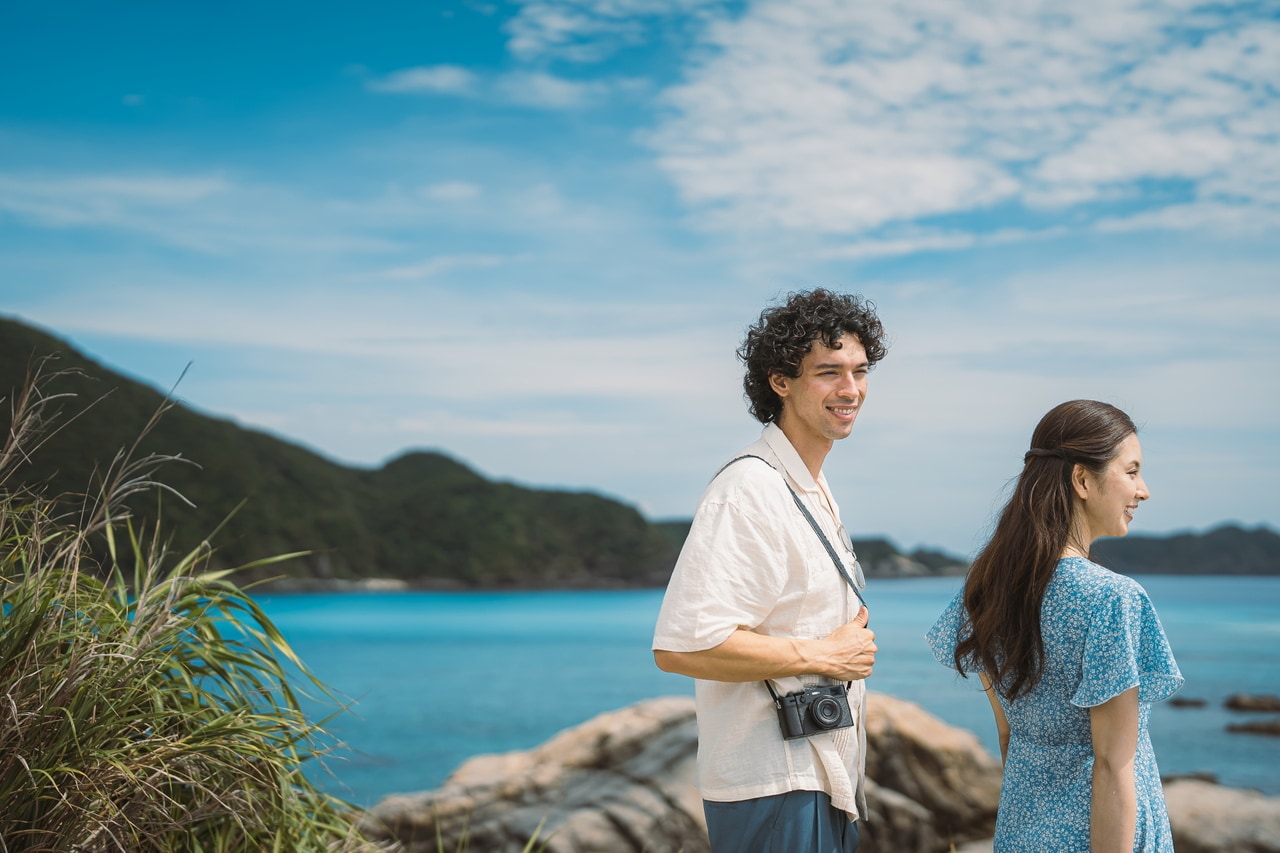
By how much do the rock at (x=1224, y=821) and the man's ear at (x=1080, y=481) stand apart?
592 cm

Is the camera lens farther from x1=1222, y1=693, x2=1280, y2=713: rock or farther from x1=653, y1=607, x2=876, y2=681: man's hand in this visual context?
x1=1222, y1=693, x2=1280, y2=713: rock

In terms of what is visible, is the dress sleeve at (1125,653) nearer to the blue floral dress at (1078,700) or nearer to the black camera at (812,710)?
the blue floral dress at (1078,700)

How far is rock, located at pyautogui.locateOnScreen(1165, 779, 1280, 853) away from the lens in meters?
6.98

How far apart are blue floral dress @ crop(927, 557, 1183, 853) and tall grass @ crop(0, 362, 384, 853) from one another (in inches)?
84.1

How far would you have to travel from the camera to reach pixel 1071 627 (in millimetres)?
2268

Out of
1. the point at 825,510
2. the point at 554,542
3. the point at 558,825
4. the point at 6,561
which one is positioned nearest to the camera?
the point at 825,510

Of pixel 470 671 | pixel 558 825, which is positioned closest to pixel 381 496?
pixel 470 671

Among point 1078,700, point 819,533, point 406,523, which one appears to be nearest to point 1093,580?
point 1078,700

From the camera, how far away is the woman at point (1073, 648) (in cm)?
218

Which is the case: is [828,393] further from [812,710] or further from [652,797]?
[652,797]

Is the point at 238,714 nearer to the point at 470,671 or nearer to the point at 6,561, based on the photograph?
the point at 6,561

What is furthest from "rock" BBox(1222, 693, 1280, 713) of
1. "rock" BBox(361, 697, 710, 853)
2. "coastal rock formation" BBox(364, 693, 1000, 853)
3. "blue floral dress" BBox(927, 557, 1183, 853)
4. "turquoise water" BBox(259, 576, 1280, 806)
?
"blue floral dress" BBox(927, 557, 1183, 853)

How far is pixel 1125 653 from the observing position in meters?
2.15

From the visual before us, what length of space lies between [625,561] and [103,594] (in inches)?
3962
